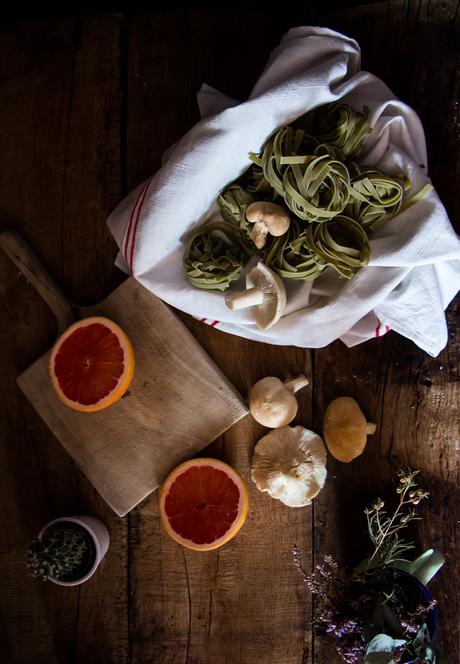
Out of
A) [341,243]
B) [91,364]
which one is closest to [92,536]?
[91,364]

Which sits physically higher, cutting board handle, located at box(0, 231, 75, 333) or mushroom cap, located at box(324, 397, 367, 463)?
cutting board handle, located at box(0, 231, 75, 333)

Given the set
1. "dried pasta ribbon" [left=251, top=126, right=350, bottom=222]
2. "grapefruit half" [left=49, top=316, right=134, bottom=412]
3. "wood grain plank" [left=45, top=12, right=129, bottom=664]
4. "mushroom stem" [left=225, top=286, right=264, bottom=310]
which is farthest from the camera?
"wood grain plank" [left=45, top=12, right=129, bottom=664]

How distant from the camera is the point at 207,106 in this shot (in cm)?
135

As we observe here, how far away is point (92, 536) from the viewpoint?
4.67 feet

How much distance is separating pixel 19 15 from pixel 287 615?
180 cm

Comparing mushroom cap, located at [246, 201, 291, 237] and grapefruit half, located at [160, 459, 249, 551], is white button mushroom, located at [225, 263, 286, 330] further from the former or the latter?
grapefruit half, located at [160, 459, 249, 551]

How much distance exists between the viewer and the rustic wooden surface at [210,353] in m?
1.49

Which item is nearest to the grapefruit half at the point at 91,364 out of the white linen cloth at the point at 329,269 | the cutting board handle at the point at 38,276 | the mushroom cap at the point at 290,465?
the cutting board handle at the point at 38,276

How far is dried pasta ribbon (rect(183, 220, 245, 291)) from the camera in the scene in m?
1.30

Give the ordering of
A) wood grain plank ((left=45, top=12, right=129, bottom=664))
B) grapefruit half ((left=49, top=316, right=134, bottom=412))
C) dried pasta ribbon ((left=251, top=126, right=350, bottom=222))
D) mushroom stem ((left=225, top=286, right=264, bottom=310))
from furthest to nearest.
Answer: wood grain plank ((left=45, top=12, right=129, bottom=664))
grapefruit half ((left=49, top=316, right=134, bottom=412))
mushroom stem ((left=225, top=286, right=264, bottom=310))
dried pasta ribbon ((left=251, top=126, right=350, bottom=222))

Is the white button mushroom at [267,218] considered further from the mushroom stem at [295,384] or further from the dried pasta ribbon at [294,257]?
the mushroom stem at [295,384]

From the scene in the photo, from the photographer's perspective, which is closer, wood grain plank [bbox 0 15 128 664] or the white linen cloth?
the white linen cloth

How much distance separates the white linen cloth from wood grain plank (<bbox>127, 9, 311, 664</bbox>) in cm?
14

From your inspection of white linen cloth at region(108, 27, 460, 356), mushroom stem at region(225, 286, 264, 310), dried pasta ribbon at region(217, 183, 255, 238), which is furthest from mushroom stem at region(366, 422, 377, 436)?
dried pasta ribbon at region(217, 183, 255, 238)
